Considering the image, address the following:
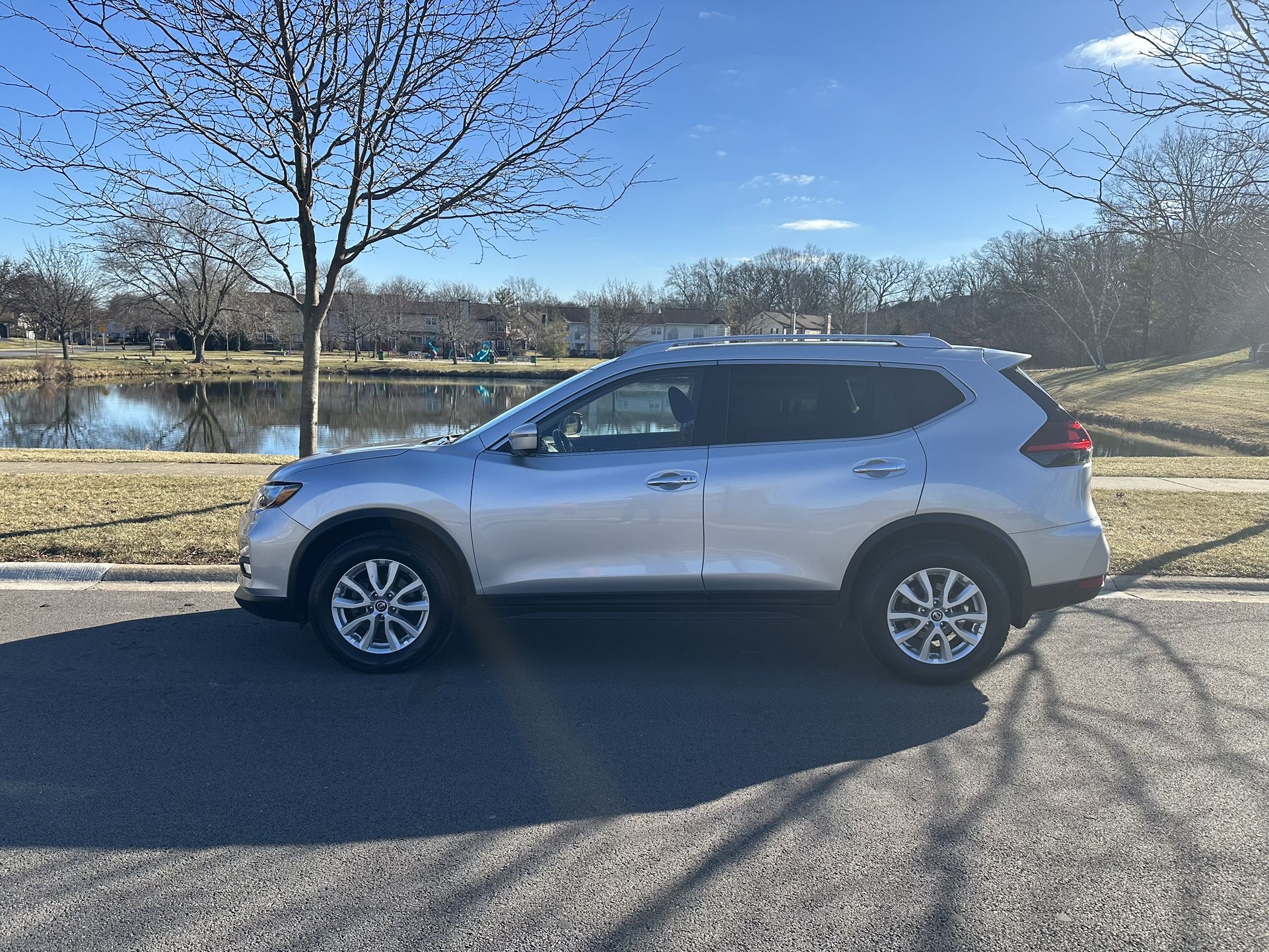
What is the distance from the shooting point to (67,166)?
8055 millimetres

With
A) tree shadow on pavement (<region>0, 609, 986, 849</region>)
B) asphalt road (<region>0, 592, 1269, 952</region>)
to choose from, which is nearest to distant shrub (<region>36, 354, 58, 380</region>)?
asphalt road (<region>0, 592, 1269, 952</region>)

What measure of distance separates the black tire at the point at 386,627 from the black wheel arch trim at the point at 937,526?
2.23 metres

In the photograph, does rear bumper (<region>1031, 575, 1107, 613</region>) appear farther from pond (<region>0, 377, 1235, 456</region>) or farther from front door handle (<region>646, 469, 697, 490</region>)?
pond (<region>0, 377, 1235, 456</region>)

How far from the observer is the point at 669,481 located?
4625 millimetres

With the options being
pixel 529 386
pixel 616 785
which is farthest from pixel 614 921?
pixel 529 386

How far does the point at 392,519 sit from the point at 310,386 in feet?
17.4

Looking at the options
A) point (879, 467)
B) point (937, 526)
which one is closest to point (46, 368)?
point (879, 467)

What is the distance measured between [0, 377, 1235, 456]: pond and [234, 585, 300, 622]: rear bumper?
24.1ft

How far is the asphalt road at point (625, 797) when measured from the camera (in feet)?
8.89

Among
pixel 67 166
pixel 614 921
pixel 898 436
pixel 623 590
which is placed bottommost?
pixel 614 921

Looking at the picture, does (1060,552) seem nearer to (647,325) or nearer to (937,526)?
(937,526)

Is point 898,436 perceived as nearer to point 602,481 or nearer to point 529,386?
point 602,481

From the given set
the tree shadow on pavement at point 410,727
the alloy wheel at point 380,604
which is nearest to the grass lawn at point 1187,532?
the tree shadow on pavement at point 410,727

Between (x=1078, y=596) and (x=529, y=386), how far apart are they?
44.2 metres
